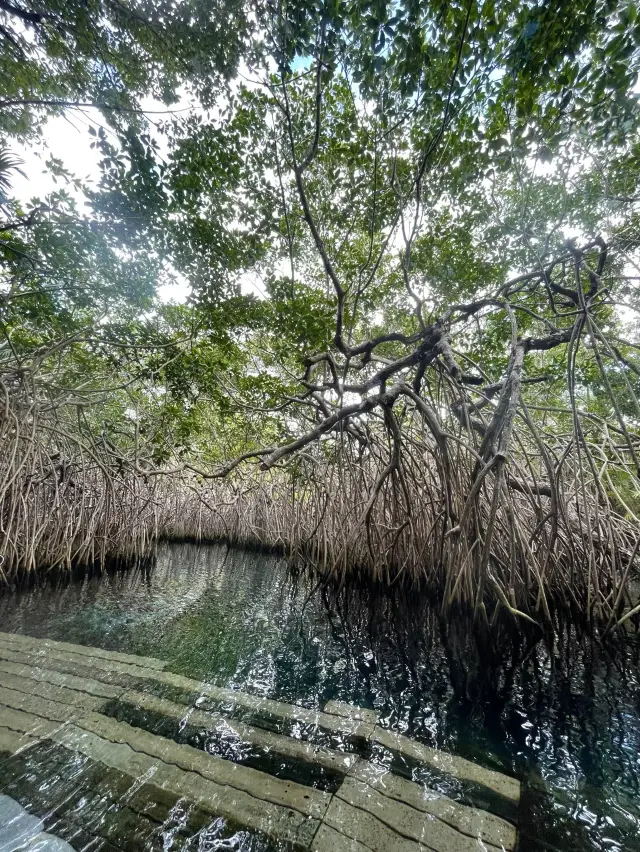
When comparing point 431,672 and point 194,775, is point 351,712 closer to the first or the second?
point 194,775

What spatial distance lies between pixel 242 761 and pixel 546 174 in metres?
5.09

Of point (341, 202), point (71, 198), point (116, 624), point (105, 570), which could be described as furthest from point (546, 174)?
point (105, 570)

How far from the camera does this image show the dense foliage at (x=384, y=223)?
202 centimetres

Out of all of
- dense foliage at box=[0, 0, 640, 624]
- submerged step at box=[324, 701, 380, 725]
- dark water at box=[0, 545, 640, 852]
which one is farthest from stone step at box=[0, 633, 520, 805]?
dense foliage at box=[0, 0, 640, 624]

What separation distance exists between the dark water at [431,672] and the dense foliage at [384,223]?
509 millimetres

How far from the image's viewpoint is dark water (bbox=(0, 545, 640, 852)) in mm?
1545

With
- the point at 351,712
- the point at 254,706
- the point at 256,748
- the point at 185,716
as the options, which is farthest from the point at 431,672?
the point at 185,716

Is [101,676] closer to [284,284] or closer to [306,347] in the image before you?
[306,347]

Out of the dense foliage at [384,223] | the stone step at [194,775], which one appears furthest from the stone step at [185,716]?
the dense foliage at [384,223]

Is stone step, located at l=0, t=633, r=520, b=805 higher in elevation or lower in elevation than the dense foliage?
lower

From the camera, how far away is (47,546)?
513cm

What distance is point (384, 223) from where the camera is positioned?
3975 millimetres

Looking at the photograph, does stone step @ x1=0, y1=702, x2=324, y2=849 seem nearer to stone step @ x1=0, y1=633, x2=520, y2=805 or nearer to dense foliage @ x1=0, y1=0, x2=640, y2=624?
stone step @ x1=0, y1=633, x2=520, y2=805

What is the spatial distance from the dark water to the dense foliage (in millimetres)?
509
